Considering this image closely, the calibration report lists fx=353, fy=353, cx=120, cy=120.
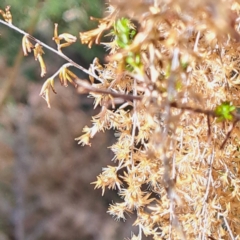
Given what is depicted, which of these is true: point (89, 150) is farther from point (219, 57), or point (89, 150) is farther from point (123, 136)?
point (219, 57)

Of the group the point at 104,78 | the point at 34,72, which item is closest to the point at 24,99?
the point at 34,72

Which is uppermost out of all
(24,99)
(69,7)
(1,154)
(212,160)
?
(69,7)

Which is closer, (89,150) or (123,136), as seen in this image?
(123,136)

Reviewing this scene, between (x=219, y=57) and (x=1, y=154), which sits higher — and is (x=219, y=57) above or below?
above

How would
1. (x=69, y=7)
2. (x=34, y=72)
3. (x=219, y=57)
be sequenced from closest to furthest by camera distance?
(x=219, y=57) → (x=69, y=7) → (x=34, y=72)

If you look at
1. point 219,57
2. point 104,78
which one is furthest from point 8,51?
point 219,57

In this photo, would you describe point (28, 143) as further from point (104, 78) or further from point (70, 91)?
point (104, 78)

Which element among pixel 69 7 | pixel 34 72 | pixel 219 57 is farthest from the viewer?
pixel 34 72
